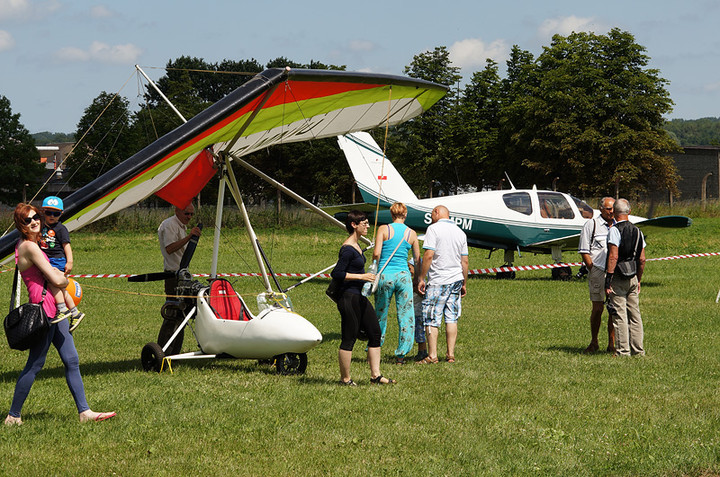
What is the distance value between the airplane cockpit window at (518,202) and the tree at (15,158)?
44291mm

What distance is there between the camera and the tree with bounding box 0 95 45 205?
54750mm

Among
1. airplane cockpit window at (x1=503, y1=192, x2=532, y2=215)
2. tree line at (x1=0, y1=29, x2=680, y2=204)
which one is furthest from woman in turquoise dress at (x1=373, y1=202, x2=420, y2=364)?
tree line at (x1=0, y1=29, x2=680, y2=204)

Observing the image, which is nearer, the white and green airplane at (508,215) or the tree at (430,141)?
the white and green airplane at (508,215)

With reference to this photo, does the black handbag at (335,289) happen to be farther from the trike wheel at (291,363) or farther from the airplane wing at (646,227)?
the airplane wing at (646,227)

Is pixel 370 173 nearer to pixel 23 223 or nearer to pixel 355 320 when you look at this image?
pixel 355 320

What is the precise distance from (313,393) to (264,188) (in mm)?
47117

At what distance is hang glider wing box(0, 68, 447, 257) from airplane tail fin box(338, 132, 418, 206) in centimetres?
856

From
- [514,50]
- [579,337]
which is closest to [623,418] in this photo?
[579,337]

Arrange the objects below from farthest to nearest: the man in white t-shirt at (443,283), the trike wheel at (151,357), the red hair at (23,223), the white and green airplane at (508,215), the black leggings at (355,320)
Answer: the white and green airplane at (508,215) → the man in white t-shirt at (443,283) → the trike wheel at (151,357) → the black leggings at (355,320) → the red hair at (23,223)

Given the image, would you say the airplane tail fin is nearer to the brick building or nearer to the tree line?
the tree line

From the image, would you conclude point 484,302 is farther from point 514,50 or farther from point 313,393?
point 514,50

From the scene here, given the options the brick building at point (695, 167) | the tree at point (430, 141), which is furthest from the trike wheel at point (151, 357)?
the brick building at point (695, 167)

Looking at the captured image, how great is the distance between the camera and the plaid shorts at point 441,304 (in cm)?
876

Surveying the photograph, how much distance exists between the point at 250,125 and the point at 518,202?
12.5 metres
